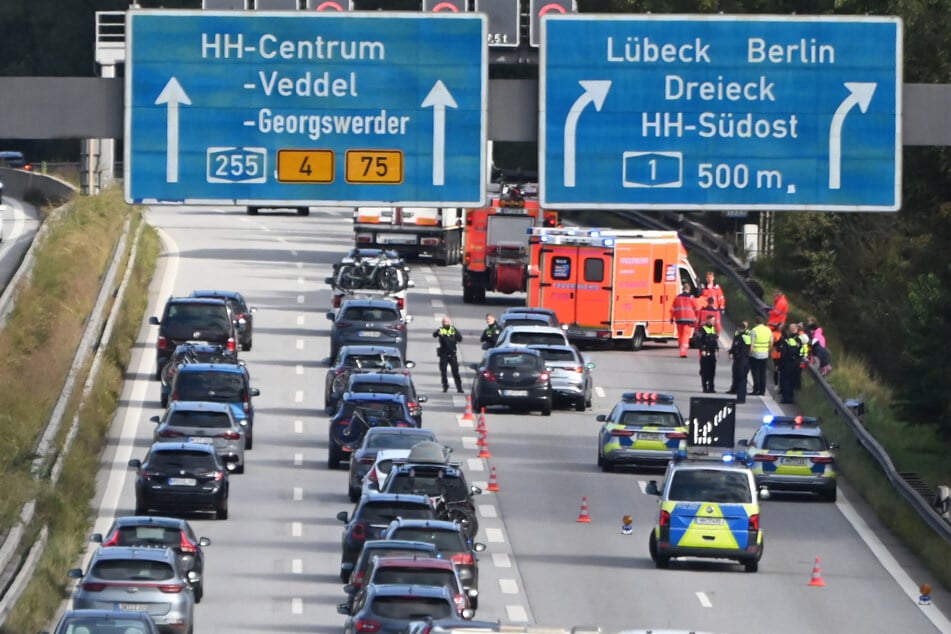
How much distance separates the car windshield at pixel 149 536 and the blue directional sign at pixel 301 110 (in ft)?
36.7

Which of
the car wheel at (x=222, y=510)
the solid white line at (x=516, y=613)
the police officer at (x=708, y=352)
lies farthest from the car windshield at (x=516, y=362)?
the solid white line at (x=516, y=613)

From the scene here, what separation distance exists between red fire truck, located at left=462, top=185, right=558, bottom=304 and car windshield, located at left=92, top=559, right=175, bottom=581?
104ft

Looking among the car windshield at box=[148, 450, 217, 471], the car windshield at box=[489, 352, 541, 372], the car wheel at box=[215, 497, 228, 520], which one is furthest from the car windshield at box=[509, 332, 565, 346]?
the car windshield at box=[148, 450, 217, 471]

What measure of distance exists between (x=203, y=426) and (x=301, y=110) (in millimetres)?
20760

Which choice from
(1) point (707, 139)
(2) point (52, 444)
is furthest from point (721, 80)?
(2) point (52, 444)

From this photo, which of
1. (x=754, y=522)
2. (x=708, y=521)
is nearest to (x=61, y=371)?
(x=708, y=521)

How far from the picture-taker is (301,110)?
62.7 ft

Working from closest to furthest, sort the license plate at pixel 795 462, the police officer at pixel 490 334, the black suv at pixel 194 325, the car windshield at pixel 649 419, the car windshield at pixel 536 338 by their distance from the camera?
the license plate at pixel 795 462 → the car windshield at pixel 649 419 → the black suv at pixel 194 325 → the car windshield at pixel 536 338 → the police officer at pixel 490 334

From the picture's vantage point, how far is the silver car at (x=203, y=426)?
39.0 m

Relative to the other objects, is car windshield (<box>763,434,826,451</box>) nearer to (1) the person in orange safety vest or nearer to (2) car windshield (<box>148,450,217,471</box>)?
(2) car windshield (<box>148,450,217,471</box>)

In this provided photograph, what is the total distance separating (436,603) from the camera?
25.0 m

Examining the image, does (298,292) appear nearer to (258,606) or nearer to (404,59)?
(258,606)

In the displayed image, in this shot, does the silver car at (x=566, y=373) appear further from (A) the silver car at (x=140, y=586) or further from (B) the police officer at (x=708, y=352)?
(A) the silver car at (x=140, y=586)

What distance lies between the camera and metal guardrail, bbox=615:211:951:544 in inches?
1400
